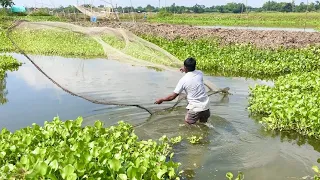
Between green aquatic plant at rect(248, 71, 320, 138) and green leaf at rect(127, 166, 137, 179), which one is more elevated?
green leaf at rect(127, 166, 137, 179)

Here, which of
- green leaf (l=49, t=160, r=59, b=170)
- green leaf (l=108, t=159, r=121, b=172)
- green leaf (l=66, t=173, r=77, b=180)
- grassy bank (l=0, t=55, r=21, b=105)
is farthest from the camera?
grassy bank (l=0, t=55, r=21, b=105)

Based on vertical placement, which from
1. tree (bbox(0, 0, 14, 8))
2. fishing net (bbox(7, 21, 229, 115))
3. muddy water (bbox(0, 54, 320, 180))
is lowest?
muddy water (bbox(0, 54, 320, 180))

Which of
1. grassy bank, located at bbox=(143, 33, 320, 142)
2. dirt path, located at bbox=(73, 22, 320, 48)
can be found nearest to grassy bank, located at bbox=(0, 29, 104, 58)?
grassy bank, located at bbox=(143, 33, 320, 142)

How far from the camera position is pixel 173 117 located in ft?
25.0

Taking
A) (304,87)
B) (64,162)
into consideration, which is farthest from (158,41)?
(64,162)

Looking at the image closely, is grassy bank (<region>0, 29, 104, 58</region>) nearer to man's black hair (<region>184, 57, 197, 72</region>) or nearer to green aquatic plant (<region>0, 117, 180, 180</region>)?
man's black hair (<region>184, 57, 197, 72</region>)

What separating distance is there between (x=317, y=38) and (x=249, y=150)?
1461cm

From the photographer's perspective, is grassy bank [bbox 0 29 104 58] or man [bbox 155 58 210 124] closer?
man [bbox 155 58 210 124]

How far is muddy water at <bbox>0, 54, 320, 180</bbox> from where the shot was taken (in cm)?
531

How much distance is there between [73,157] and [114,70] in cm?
1006

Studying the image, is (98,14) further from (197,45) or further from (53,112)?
(53,112)

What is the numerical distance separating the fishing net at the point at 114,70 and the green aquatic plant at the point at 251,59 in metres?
2.65

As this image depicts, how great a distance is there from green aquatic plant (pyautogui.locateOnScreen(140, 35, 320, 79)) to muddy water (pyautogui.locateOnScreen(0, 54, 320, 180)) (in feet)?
5.16

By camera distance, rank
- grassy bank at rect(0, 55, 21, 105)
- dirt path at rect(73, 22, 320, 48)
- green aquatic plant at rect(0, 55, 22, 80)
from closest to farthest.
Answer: grassy bank at rect(0, 55, 21, 105), green aquatic plant at rect(0, 55, 22, 80), dirt path at rect(73, 22, 320, 48)
